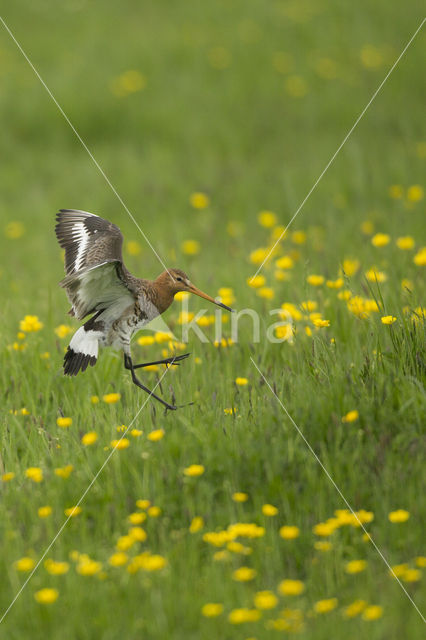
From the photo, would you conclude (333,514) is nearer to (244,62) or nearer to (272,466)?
(272,466)

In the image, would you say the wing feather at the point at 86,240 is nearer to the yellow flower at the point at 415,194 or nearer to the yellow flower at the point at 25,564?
the yellow flower at the point at 25,564

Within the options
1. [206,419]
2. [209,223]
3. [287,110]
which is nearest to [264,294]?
[206,419]

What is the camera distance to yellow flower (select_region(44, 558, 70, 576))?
9.20ft

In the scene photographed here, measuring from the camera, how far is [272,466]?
3.35 metres

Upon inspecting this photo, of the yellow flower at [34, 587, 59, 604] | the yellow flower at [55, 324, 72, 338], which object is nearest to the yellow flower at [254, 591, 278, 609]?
the yellow flower at [34, 587, 59, 604]

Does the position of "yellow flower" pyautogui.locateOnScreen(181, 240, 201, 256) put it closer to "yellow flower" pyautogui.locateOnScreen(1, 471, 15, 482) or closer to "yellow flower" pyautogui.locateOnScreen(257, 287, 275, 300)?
"yellow flower" pyautogui.locateOnScreen(257, 287, 275, 300)

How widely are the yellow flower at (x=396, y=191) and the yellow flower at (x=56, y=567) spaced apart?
6288mm

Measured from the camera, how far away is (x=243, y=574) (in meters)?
2.73

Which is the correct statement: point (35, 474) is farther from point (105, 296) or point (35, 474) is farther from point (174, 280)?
point (174, 280)

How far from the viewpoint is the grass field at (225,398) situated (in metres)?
2.80

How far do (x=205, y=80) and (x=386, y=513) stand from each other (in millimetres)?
9370

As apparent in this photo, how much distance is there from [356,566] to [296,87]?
9362 mm

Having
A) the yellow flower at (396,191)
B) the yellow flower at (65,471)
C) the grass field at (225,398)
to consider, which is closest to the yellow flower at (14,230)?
the grass field at (225,398)

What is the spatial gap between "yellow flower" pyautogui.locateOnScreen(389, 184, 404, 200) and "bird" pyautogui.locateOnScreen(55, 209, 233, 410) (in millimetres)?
4727
